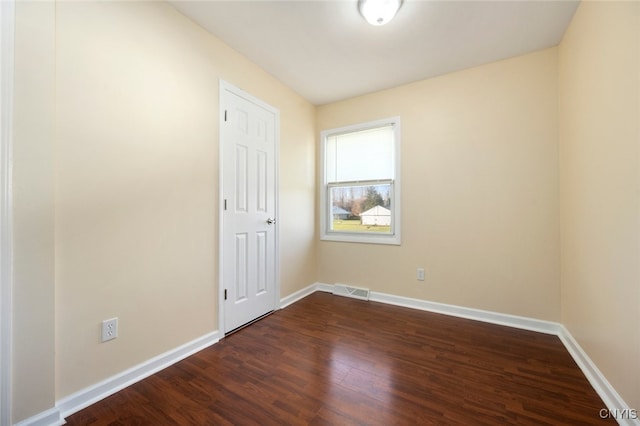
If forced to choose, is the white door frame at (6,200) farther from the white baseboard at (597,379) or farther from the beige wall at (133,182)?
the white baseboard at (597,379)

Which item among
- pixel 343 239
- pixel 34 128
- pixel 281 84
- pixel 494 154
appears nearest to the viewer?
pixel 34 128

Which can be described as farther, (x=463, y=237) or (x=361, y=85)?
(x=361, y=85)

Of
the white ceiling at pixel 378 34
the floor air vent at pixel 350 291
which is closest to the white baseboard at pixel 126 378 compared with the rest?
the floor air vent at pixel 350 291

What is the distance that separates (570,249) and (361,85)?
2536 mm

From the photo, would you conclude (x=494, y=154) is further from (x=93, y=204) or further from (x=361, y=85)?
(x=93, y=204)

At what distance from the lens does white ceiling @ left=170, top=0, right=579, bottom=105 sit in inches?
70.0

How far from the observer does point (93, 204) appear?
1425 mm

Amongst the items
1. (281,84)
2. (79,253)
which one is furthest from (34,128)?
(281,84)

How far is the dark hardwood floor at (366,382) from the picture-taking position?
1.32 m

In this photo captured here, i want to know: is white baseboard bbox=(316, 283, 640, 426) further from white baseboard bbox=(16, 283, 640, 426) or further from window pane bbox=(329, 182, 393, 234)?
window pane bbox=(329, 182, 393, 234)

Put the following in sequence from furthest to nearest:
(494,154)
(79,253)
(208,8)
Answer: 1. (494,154)
2. (208,8)
3. (79,253)

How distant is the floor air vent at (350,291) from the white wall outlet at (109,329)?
2.32 metres

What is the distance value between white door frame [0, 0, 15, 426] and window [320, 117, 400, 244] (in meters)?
Result: 2.73

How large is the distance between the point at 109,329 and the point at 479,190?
321 centimetres
